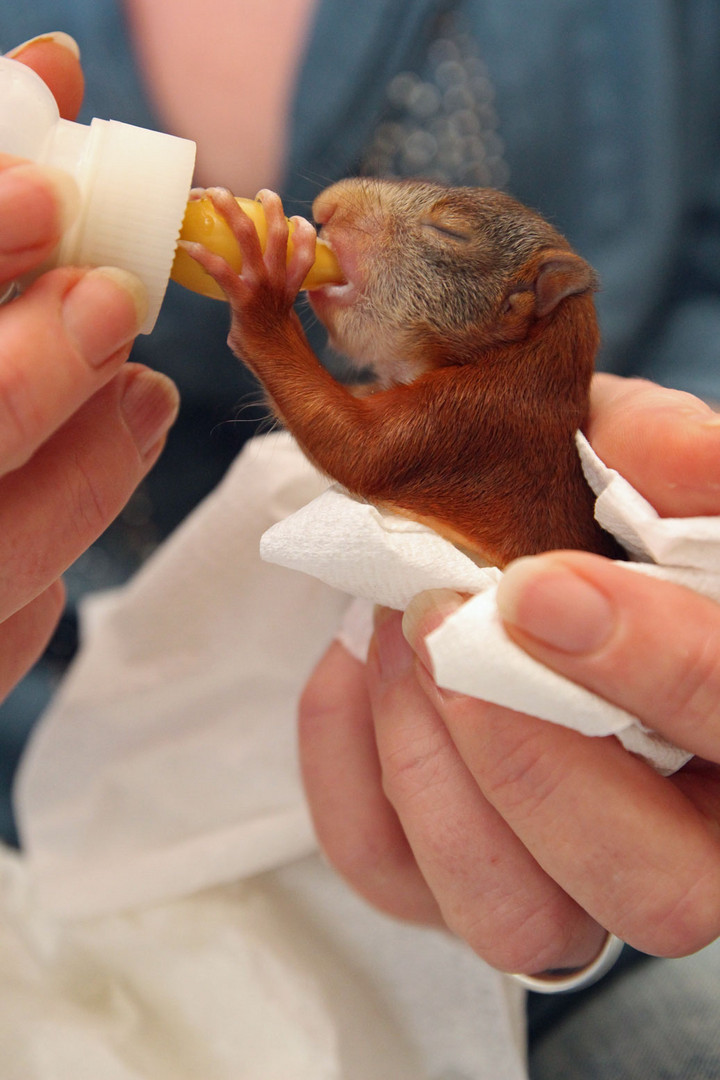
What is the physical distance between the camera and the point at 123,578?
1.81m

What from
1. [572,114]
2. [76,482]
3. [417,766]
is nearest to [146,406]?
[76,482]

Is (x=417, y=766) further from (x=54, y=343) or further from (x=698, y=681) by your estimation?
(x=54, y=343)

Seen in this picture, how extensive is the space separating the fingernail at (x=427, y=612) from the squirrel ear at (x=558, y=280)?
1.22ft

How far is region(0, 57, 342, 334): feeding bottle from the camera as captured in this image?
26.1 inches

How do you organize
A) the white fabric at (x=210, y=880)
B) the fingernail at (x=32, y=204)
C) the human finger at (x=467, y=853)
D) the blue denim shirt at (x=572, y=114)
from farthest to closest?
the blue denim shirt at (x=572, y=114)
the white fabric at (x=210, y=880)
the human finger at (x=467, y=853)
the fingernail at (x=32, y=204)

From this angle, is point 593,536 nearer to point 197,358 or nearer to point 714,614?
point 714,614

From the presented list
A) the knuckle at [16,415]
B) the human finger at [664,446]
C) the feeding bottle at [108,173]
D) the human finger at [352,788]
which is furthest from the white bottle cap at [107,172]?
the human finger at [352,788]

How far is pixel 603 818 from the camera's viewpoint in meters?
0.79

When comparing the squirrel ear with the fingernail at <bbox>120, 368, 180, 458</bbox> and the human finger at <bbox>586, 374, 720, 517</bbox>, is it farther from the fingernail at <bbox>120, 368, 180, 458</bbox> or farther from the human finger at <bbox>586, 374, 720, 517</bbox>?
the fingernail at <bbox>120, 368, 180, 458</bbox>

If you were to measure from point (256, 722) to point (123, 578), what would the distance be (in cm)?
51

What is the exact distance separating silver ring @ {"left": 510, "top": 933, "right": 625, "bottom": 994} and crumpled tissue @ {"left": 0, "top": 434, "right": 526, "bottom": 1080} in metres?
0.28

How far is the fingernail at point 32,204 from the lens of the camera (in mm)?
604

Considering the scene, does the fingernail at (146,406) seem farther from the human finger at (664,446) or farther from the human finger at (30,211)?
the human finger at (664,446)

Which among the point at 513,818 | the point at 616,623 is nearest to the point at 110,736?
the point at 513,818
